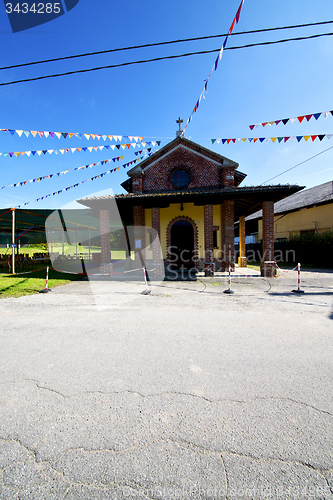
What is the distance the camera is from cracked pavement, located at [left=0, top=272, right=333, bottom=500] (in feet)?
5.08

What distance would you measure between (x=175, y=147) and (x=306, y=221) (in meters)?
15.5

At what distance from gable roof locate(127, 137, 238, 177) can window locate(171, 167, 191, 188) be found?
1.43 m

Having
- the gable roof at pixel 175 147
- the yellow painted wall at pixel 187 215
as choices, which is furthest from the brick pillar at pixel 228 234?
the gable roof at pixel 175 147

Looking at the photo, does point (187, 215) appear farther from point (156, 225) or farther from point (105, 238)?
point (105, 238)

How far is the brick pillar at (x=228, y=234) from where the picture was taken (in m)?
12.9

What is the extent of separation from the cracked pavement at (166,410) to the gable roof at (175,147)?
37.6ft

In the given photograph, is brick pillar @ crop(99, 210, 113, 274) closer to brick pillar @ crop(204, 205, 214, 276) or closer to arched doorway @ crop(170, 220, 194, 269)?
arched doorway @ crop(170, 220, 194, 269)

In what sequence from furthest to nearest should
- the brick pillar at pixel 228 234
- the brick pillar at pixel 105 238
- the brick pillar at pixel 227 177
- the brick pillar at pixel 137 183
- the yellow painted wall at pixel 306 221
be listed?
the yellow painted wall at pixel 306 221, the brick pillar at pixel 137 183, the brick pillar at pixel 227 177, the brick pillar at pixel 228 234, the brick pillar at pixel 105 238

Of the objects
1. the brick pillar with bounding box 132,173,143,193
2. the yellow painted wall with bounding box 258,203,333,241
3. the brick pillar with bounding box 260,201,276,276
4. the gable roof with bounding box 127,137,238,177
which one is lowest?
the brick pillar with bounding box 260,201,276,276

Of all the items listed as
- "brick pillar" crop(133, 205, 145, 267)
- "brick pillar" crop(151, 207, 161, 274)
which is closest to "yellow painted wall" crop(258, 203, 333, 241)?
"brick pillar" crop(151, 207, 161, 274)

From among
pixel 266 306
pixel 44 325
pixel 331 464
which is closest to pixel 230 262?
pixel 266 306

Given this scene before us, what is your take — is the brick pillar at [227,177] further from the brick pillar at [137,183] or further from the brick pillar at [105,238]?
the brick pillar at [105,238]

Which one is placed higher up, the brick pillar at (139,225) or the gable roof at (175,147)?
the gable roof at (175,147)

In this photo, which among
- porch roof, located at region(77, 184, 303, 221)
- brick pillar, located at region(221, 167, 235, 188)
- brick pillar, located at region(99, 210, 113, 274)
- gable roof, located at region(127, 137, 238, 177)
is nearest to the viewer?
porch roof, located at region(77, 184, 303, 221)
